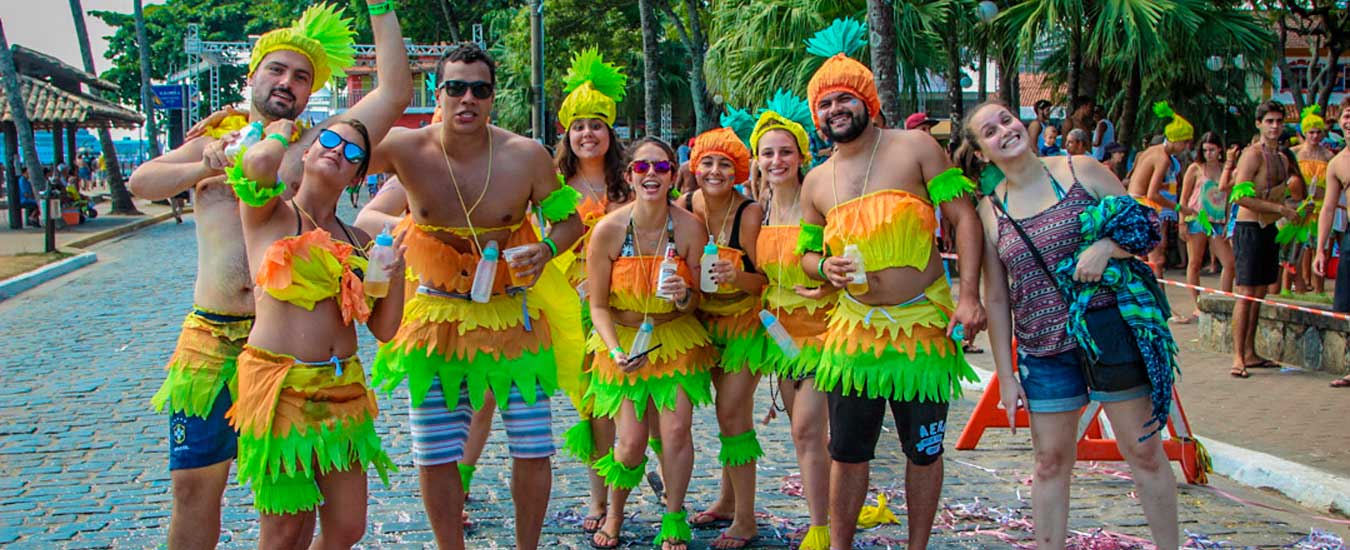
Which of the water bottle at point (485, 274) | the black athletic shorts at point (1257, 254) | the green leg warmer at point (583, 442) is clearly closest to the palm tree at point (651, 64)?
the black athletic shorts at point (1257, 254)

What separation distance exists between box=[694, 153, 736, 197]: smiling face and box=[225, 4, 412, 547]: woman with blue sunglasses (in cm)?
195

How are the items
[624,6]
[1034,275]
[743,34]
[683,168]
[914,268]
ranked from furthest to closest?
1. [624,6]
2. [743,34]
3. [683,168]
4. [914,268]
5. [1034,275]

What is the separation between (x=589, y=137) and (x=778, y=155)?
1.19 m

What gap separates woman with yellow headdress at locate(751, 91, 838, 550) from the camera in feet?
17.0

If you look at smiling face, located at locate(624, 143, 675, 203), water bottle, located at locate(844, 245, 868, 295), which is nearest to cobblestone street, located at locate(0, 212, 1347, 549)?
water bottle, located at locate(844, 245, 868, 295)

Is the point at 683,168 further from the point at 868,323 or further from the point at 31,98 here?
the point at 31,98

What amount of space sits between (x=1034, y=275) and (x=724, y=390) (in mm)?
1615

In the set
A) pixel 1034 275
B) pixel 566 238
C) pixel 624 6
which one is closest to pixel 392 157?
pixel 566 238

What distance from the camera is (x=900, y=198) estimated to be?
15.9ft

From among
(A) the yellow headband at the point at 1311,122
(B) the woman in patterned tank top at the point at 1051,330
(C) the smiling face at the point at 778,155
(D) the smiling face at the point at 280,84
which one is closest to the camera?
(D) the smiling face at the point at 280,84

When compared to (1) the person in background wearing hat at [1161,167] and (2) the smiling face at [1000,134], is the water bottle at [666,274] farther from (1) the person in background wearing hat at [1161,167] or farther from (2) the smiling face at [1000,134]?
(1) the person in background wearing hat at [1161,167]

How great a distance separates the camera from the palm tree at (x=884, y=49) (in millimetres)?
11016

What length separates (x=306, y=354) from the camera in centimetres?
395

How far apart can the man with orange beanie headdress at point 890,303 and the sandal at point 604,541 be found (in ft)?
3.23
